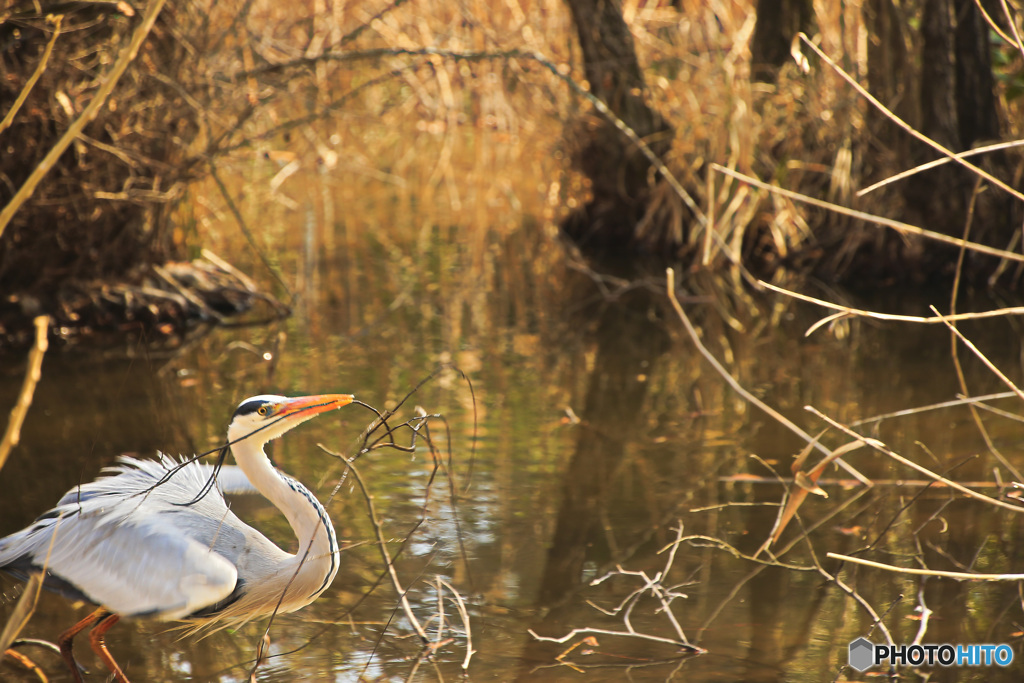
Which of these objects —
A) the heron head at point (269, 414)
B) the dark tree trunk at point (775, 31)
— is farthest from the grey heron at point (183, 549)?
the dark tree trunk at point (775, 31)

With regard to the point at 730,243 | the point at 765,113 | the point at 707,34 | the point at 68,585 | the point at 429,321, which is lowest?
the point at 68,585

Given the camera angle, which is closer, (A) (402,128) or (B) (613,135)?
(B) (613,135)

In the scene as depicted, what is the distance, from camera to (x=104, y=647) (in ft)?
10.5

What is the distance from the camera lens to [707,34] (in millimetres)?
10008

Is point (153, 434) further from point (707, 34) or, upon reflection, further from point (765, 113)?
point (707, 34)

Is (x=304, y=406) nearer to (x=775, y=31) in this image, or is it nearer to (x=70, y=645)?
(x=70, y=645)

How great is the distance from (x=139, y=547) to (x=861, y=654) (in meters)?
2.15

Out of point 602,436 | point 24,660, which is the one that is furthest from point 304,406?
point 602,436

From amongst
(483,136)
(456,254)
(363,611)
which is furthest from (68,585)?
(483,136)

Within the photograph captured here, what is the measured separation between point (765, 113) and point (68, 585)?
22.9ft

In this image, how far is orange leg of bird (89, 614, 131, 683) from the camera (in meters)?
3.14

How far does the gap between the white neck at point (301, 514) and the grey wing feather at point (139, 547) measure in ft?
0.55

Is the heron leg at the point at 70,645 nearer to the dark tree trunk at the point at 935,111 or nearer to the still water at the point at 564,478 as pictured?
the still water at the point at 564,478

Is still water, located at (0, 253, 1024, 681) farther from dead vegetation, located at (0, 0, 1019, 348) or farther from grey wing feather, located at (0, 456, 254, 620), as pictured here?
dead vegetation, located at (0, 0, 1019, 348)
